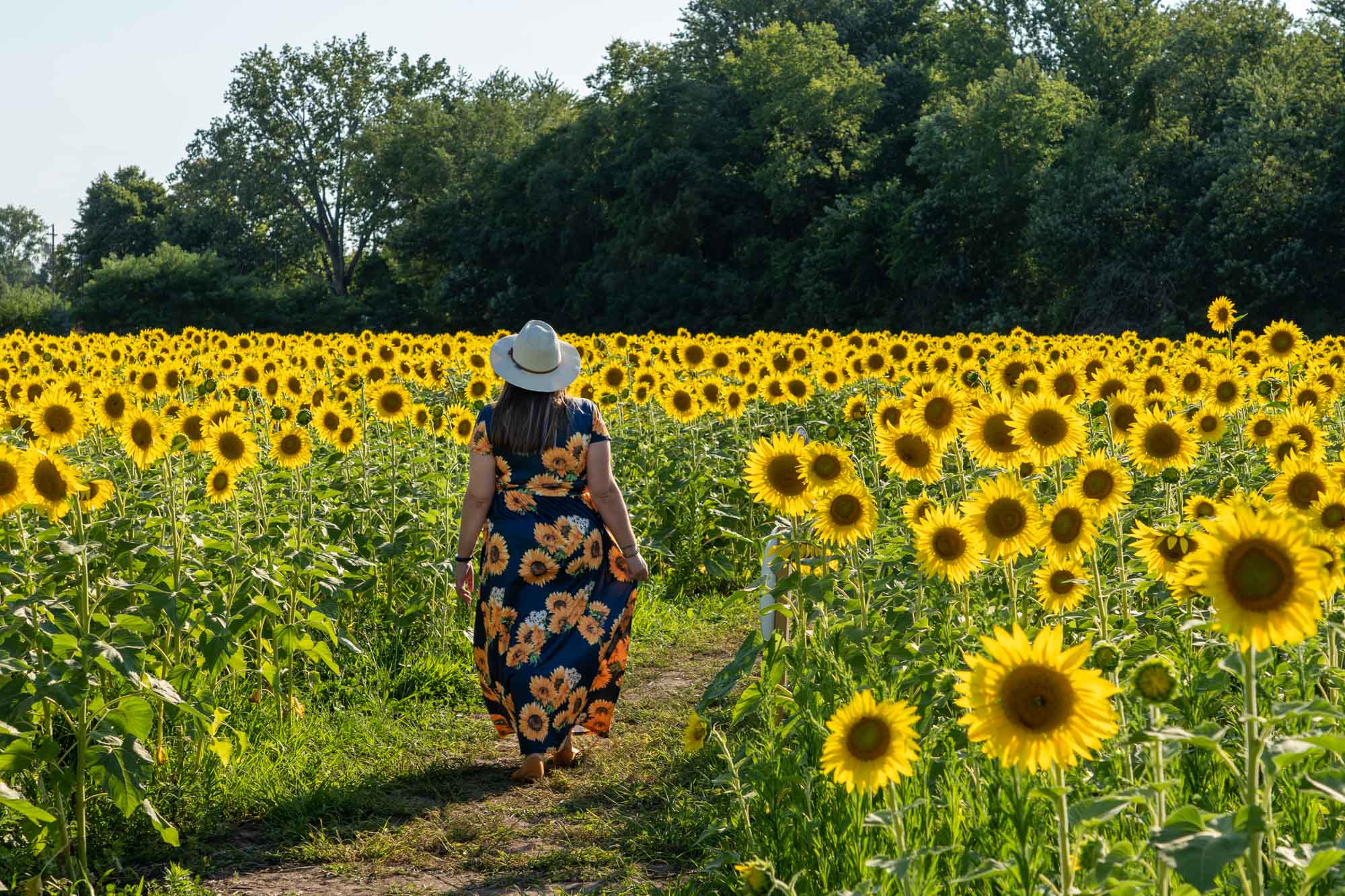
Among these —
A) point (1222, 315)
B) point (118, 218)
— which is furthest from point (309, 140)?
point (1222, 315)

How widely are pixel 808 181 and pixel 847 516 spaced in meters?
36.4

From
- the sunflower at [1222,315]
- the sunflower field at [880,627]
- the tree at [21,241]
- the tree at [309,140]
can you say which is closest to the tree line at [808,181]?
the tree at [309,140]

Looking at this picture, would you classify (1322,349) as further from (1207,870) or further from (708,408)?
(1207,870)

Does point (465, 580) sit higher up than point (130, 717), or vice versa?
point (465, 580)

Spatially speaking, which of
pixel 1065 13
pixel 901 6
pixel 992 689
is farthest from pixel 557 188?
pixel 992 689

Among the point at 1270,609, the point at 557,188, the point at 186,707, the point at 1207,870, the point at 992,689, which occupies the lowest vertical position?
the point at 186,707

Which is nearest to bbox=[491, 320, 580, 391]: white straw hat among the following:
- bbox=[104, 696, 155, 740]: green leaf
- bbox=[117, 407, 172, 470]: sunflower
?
bbox=[117, 407, 172, 470]: sunflower

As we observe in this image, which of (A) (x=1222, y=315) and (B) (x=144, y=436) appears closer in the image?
(B) (x=144, y=436)

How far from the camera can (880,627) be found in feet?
Answer: 14.5

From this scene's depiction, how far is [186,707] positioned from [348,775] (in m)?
1.18

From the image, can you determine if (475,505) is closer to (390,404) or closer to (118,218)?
(390,404)

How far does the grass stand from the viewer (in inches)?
168

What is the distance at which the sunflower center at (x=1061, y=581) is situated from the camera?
4.02 m

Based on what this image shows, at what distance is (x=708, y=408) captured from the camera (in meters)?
9.05
